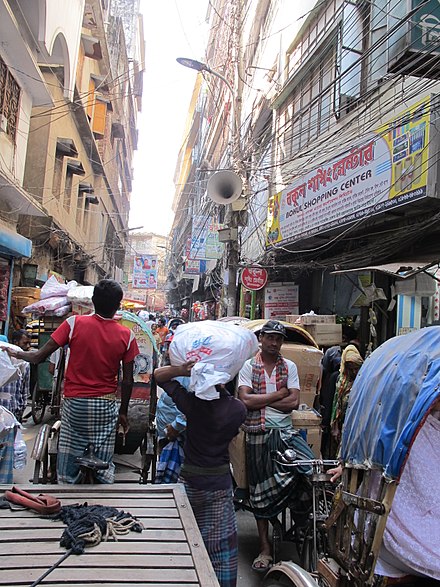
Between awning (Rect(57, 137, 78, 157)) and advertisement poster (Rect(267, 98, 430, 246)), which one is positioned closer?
advertisement poster (Rect(267, 98, 430, 246))

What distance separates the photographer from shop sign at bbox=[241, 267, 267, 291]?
11734mm

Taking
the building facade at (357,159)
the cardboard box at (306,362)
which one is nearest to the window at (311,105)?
the building facade at (357,159)

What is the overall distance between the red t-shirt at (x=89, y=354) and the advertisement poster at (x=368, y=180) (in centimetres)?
486

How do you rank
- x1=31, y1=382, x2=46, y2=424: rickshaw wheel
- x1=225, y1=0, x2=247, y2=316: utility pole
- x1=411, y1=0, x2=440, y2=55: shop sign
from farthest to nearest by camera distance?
x1=225, y1=0, x2=247, y2=316: utility pole
x1=31, y1=382, x2=46, y2=424: rickshaw wheel
x1=411, y1=0, x2=440, y2=55: shop sign

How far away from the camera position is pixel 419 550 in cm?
225

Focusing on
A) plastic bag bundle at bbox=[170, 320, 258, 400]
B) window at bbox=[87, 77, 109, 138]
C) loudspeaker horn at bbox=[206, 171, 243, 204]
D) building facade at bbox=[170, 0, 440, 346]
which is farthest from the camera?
→ window at bbox=[87, 77, 109, 138]

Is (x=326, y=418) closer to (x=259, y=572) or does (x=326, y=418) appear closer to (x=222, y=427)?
(x=259, y=572)

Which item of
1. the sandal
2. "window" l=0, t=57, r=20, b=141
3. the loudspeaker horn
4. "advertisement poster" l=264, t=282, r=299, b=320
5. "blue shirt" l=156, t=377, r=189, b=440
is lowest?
the sandal

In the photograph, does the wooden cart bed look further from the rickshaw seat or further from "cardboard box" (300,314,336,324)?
"cardboard box" (300,314,336,324)

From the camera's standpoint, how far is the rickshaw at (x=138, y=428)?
3.96m

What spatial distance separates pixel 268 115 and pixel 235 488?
46.8 feet

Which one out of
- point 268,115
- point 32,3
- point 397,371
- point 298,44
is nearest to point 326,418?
point 397,371

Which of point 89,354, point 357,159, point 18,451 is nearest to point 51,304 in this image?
point 18,451

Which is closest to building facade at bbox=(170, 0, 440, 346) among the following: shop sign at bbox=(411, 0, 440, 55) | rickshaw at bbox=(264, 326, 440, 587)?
shop sign at bbox=(411, 0, 440, 55)
